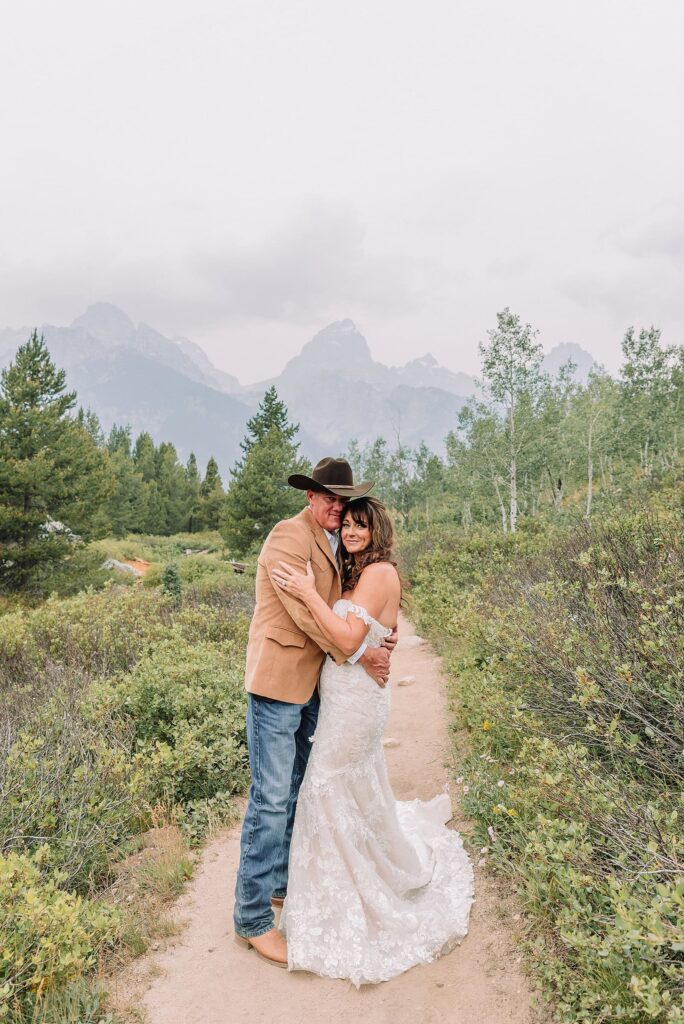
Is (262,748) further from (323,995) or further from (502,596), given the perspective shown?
(502,596)

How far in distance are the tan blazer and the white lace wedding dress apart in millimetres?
185

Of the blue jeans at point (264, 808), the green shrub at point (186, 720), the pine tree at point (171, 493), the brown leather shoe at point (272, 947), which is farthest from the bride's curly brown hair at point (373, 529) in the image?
the pine tree at point (171, 493)

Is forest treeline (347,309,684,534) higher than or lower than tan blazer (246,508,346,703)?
higher

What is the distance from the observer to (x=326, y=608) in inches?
119

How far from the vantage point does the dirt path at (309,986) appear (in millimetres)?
2812

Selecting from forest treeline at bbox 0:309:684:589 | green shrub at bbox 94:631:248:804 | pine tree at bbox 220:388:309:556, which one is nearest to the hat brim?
green shrub at bbox 94:631:248:804

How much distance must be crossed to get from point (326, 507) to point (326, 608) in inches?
22.7

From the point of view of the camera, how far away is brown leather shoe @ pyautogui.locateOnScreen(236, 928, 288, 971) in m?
3.19

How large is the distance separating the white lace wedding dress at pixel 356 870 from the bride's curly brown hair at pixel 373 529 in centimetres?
27

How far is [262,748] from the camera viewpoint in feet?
10.7

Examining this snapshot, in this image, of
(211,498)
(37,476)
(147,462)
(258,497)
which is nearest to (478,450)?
(258,497)

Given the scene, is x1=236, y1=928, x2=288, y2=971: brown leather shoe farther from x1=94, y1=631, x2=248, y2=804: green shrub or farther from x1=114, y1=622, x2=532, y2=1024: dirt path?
x1=94, y1=631, x2=248, y2=804: green shrub

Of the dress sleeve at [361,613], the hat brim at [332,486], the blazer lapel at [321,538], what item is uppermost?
the hat brim at [332,486]

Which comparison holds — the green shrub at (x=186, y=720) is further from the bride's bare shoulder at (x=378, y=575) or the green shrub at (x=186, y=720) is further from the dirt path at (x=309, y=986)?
the bride's bare shoulder at (x=378, y=575)
